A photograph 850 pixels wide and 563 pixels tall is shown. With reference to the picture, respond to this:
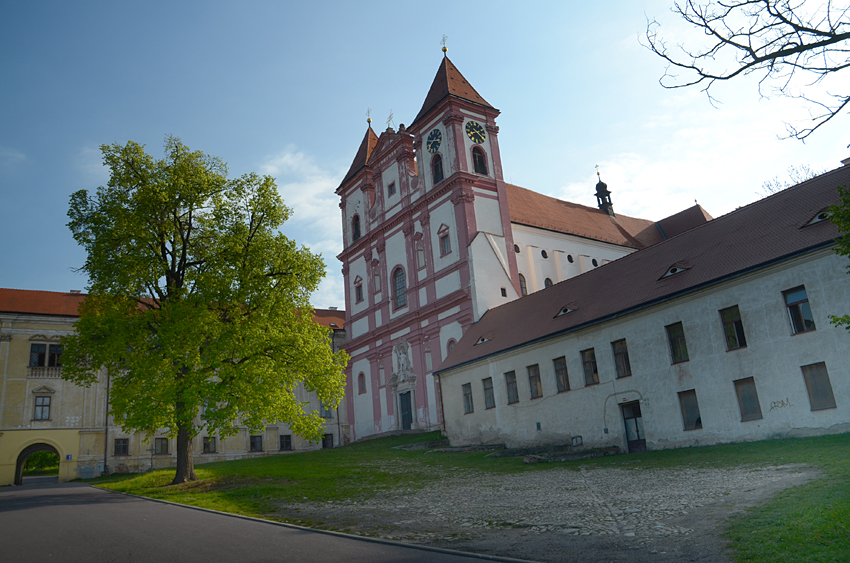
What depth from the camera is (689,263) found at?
2320 centimetres

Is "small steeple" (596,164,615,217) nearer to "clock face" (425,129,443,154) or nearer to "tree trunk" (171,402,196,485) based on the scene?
"clock face" (425,129,443,154)

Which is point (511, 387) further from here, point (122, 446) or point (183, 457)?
point (122, 446)

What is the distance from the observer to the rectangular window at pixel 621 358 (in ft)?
78.0

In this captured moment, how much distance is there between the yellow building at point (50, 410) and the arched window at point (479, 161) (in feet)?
80.8

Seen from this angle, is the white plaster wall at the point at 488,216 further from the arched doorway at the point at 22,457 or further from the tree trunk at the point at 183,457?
the arched doorway at the point at 22,457

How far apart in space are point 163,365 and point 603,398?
1596 centimetres

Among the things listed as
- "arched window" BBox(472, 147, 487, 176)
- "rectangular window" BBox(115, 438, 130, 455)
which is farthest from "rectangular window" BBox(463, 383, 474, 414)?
"rectangular window" BBox(115, 438, 130, 455)

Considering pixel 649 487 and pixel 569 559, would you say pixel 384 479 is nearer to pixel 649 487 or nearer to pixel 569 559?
pixel 649 487

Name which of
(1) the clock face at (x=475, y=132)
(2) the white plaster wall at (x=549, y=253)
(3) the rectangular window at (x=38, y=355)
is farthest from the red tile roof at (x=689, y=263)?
(3) the rectangular window at (x=38, y=355)

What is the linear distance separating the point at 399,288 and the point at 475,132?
466 inches

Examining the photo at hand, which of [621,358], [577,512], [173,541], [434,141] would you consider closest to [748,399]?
[621,358]

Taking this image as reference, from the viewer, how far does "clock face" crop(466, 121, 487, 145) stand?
41.3m

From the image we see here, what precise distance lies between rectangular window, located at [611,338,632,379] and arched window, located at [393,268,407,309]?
2083 cm

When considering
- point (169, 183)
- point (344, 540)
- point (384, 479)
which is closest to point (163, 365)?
point (169, 183)
